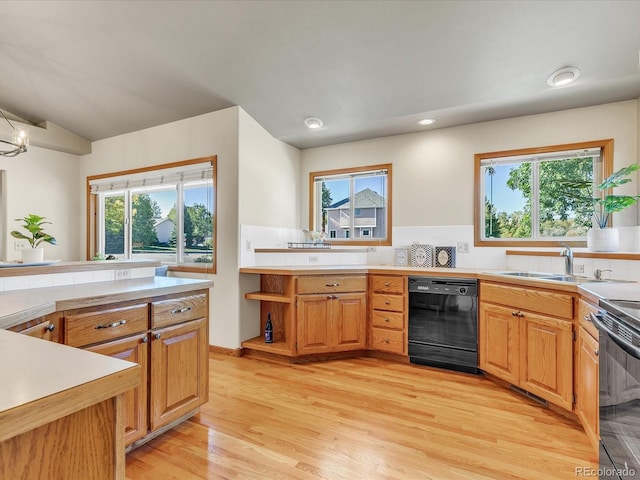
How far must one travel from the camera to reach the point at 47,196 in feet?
13.8

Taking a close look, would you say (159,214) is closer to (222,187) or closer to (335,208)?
(222,187)

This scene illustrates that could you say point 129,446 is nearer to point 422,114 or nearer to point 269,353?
point 269,353

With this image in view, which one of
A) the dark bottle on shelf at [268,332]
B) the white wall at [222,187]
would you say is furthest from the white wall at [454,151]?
the dark bottle on shelf at [268,332]

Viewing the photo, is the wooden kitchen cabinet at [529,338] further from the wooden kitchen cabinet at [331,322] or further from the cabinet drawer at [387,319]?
the wooden kitchen cabinet at [331,322]

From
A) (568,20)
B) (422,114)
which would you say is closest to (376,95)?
(422,114)

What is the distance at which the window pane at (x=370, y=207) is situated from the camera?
3922 mm

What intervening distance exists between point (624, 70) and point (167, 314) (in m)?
3.45

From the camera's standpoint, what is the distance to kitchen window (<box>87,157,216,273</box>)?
11.6 ft

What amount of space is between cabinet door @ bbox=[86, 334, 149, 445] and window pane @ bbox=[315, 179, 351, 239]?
2.73 metres

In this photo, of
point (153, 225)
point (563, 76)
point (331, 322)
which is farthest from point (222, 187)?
point (563, 76)

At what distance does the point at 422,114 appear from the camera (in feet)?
10.4

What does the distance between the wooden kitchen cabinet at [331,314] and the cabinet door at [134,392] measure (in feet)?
4.89

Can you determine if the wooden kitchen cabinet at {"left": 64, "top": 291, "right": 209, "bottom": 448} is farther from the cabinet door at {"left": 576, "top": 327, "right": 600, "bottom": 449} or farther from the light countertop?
the cabinet door at {"left": 576, "top": 327, "right": 600, "bottom": 449}

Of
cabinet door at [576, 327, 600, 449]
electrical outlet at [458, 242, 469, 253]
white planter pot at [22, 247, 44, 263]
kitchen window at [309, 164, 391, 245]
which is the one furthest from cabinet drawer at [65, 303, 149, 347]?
electrical outlet at [458, 242, 469, 253]
